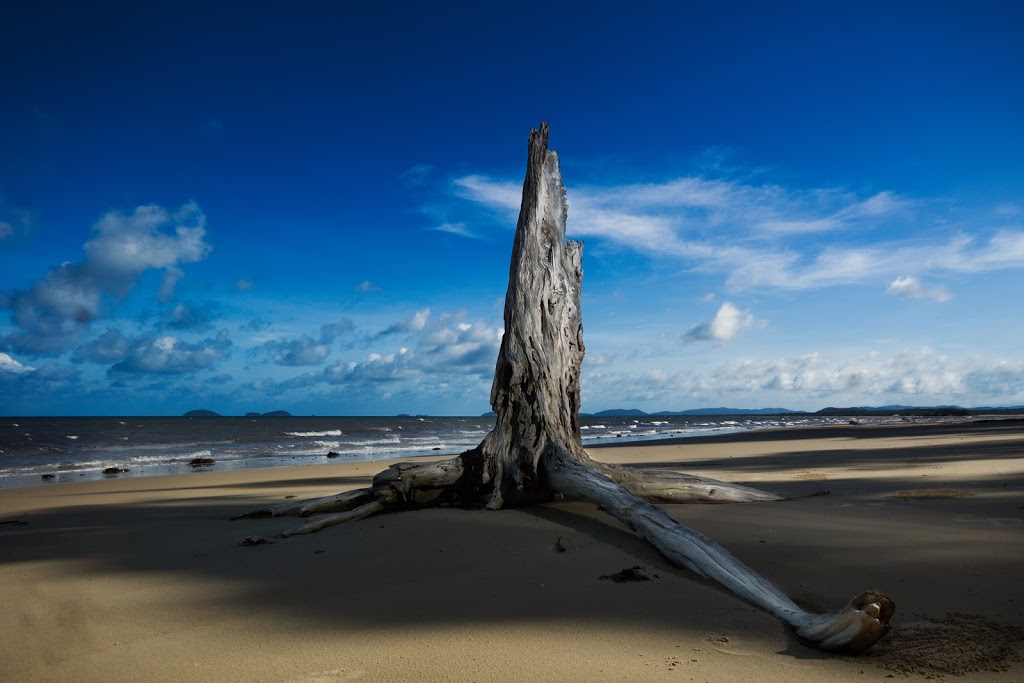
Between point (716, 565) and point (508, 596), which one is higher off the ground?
point (716, 565)

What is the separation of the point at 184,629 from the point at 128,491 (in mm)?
10397

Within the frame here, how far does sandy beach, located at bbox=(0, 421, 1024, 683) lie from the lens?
3.01m

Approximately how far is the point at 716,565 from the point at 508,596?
1386 millimetres

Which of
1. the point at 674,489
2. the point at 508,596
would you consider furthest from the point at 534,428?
the point at 508,596

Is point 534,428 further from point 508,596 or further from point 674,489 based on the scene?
point 508,596

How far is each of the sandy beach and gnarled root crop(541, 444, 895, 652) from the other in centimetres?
9

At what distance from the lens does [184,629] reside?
3.75 meters

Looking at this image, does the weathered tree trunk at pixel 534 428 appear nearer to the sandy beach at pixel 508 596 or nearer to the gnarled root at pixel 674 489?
the gnarled root at pixel 674 489

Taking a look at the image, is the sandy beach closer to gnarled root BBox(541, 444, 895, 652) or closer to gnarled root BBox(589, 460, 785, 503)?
gnarled root BBox(541, 444, 895, 652)

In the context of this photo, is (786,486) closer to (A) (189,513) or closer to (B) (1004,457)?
(B) (1004,457)

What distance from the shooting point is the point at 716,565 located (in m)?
4.07

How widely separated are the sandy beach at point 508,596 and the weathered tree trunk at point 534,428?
1.21 feet

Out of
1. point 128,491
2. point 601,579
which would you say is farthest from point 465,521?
A: point 128,491

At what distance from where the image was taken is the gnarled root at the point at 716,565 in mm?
2883
